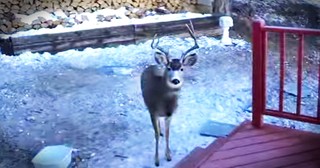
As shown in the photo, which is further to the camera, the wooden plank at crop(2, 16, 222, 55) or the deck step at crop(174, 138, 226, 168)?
the wooden plank at crop(2, 16, 222, 55)

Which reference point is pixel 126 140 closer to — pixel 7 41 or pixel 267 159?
pixel 267 159

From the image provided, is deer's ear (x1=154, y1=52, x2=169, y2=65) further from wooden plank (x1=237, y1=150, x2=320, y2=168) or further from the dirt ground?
wooden plank (x1=237, y1=150, x2=320, y2=168)

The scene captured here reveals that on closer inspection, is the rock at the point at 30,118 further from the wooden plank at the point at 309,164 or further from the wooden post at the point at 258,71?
the wooden plank at the point at 309,164

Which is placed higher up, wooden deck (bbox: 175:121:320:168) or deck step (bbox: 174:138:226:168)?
wooden deck (bbox: 175:121:320:168)

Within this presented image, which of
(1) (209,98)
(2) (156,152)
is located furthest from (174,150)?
(1) (209,98)

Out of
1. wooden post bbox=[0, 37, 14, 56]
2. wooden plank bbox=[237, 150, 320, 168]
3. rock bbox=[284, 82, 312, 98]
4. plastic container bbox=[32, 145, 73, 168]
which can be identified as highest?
wooden post bbox=[0, 37, 14, 56]

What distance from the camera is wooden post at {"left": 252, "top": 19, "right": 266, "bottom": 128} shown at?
128 inches

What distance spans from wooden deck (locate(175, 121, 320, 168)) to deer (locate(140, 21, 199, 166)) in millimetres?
332

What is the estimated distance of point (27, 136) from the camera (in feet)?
13.1

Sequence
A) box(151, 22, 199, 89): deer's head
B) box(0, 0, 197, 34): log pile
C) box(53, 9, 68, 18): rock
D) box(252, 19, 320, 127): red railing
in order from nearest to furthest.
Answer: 1. box(252, 19, 320, 127): red railing
2. box(151, 22, 199, 89): deer's head
3. box(0, 0, 197, 34): log pile
4. box(53, 9, 68, 18): rock

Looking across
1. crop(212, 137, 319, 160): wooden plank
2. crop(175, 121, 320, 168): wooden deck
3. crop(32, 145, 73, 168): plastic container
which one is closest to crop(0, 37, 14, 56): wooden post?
crop(32, 145, 73, 168): plastic container

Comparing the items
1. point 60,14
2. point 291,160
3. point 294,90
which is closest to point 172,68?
point 291,160

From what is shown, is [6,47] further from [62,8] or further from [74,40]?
[62,8]

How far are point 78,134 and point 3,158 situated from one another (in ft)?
2.02
